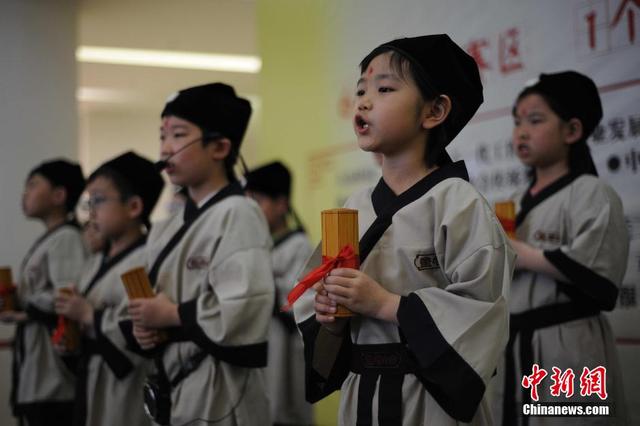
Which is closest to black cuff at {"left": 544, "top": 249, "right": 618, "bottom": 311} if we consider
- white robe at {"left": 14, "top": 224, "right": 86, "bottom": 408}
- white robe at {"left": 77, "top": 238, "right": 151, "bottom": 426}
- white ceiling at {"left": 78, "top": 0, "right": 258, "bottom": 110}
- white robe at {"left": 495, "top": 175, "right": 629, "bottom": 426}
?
white robe at {"left": 495, "top": 175, "right": 629, "bottom": 426}

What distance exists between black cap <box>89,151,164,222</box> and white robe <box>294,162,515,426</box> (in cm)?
160

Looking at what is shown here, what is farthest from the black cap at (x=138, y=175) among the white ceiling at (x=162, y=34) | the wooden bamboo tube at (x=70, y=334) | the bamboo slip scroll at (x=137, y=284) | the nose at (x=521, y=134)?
the white ceiling at (x=162, y=34)

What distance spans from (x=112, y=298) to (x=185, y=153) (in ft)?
2.95

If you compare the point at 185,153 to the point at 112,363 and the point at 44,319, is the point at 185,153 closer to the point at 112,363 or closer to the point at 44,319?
the point at 112,363

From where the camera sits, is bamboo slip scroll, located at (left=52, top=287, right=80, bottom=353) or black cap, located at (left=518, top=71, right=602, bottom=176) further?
bamboo slip scroll, located at (left=52, top=287, right=80, bottom=353)

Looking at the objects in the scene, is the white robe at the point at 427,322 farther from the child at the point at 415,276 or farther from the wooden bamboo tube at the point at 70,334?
the wooden bamboo tube at the point at 70,334

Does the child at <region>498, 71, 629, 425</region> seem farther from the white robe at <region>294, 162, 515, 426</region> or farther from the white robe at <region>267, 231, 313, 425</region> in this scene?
the white robe at <region>267, 231, 313, 425</region>

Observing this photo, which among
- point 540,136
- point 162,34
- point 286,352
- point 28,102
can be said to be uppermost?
point 162,34

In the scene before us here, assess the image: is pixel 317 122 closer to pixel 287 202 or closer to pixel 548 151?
pixel 287 202

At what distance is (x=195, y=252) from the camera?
2.57 m

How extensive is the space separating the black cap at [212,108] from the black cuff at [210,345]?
0.68m

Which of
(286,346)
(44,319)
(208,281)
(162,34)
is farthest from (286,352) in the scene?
(162,34)

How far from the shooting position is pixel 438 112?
6.01 feet

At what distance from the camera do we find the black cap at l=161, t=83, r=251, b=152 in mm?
2707
